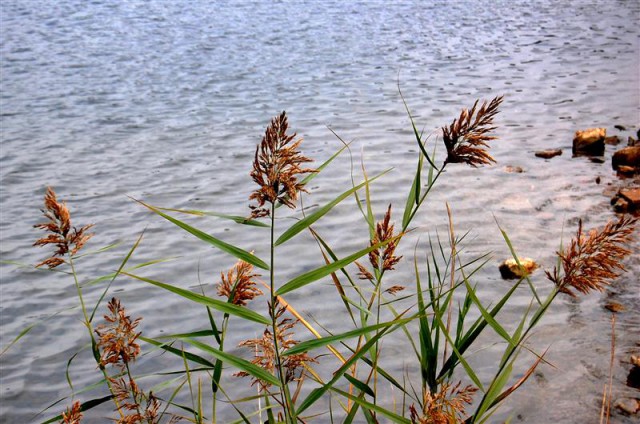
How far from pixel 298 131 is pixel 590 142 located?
393 cm

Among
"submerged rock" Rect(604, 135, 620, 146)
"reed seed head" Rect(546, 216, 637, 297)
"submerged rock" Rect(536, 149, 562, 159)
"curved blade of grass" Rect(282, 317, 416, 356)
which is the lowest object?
"submerged rock" Rect(604, 135, 620, 146)

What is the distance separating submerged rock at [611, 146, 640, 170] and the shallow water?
0.25m

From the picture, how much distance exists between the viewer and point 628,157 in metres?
8.57

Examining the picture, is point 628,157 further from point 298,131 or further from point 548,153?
point 298,131

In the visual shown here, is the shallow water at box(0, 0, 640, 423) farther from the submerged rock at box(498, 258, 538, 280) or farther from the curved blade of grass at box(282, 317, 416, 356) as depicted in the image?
the curved blade of grass at box(282, 317, 416, 356)

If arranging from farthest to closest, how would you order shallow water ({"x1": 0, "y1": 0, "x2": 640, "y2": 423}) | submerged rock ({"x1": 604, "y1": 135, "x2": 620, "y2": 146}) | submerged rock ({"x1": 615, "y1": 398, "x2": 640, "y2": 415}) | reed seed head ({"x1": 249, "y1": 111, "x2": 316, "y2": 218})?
submerged rock ({"x1": 604, "y1": 135, "x2": 620, "y2": 146})
shallow water ({"x1": 0, "y1": 0, "x2": 640, "y2": 423})
submerged rock ({"x1": 615, "y1": 398, "x2": 640, "y2": 415})
reed seed head ({"x1": 249, "y1": 111, "x2": 316, "y2": 218})

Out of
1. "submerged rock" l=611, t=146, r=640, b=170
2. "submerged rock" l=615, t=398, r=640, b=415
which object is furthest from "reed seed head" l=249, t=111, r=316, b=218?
"submerged rock" l=611, t=146, r=640, b=170

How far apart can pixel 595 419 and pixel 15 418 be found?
3.42 m

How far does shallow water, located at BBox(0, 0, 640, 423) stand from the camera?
17.5 feet

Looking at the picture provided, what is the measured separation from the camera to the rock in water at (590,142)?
9.12 metres

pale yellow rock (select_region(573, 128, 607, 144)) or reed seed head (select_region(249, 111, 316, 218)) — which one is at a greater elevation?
reed seed head (select_region(249, 111, 316, 218))

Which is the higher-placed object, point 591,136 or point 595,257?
point 595,257

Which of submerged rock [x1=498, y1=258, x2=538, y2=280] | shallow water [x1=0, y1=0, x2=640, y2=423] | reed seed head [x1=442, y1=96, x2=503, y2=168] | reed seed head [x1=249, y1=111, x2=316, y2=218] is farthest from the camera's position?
submerged rock [x1=498, y1=258, x2=538, y2=280]

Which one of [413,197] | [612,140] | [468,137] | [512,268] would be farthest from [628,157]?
[468,137]
